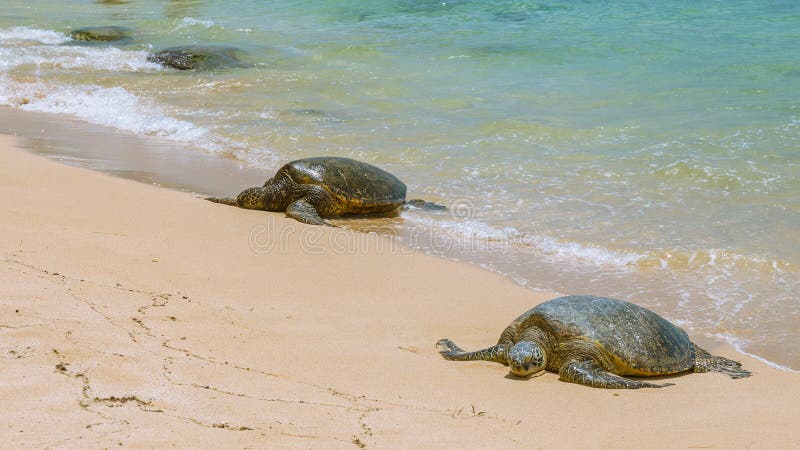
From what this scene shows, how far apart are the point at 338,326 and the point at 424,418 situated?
136 cm

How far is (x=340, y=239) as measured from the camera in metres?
6.92

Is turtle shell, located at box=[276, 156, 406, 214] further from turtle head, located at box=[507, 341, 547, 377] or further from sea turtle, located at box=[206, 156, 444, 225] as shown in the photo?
turtle head, located at box=[507, 341, 547, 377]

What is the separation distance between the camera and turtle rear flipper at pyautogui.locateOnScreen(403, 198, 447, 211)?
805 centimetres

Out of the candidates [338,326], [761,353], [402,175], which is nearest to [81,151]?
[402,175]

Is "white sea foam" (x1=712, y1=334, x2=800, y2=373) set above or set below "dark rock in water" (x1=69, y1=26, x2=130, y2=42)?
below

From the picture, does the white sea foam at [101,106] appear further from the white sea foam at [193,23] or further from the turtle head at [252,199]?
the white sea foam at [193,23]

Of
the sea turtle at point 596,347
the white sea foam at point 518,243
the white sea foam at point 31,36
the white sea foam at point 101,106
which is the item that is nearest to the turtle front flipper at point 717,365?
the sea turtle at point 596,347

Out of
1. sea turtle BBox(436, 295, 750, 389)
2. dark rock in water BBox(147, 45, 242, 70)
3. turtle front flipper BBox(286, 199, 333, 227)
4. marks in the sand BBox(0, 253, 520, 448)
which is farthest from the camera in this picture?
dark rock in water BBox(147, 45, 242, 70)

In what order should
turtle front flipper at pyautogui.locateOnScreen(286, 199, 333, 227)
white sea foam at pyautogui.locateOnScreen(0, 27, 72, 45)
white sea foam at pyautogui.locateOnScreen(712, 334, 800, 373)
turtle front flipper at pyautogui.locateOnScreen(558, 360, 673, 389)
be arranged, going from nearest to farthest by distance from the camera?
turtle front flipper at pyautogui.locateOnScreen(558, 360, 673, 389), white sea foam at pyautogui.locateOnScreen(712, 334, 800, 373), turtle front flipper at pyautogui.locateOnScreen(286, 199, 333, 227), white sea foam at pyautogui.locateOnScreen(0, 27, 72, 45)

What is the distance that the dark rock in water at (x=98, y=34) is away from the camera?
18562 mm

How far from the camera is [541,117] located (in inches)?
449

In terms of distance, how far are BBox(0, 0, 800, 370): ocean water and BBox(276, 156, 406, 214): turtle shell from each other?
1.09 ft

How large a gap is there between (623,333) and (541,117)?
22.9ft

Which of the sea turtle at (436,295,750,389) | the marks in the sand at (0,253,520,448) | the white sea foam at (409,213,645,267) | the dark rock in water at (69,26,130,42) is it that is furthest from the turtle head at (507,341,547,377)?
the dark rock in water at (69,26,130,42)
